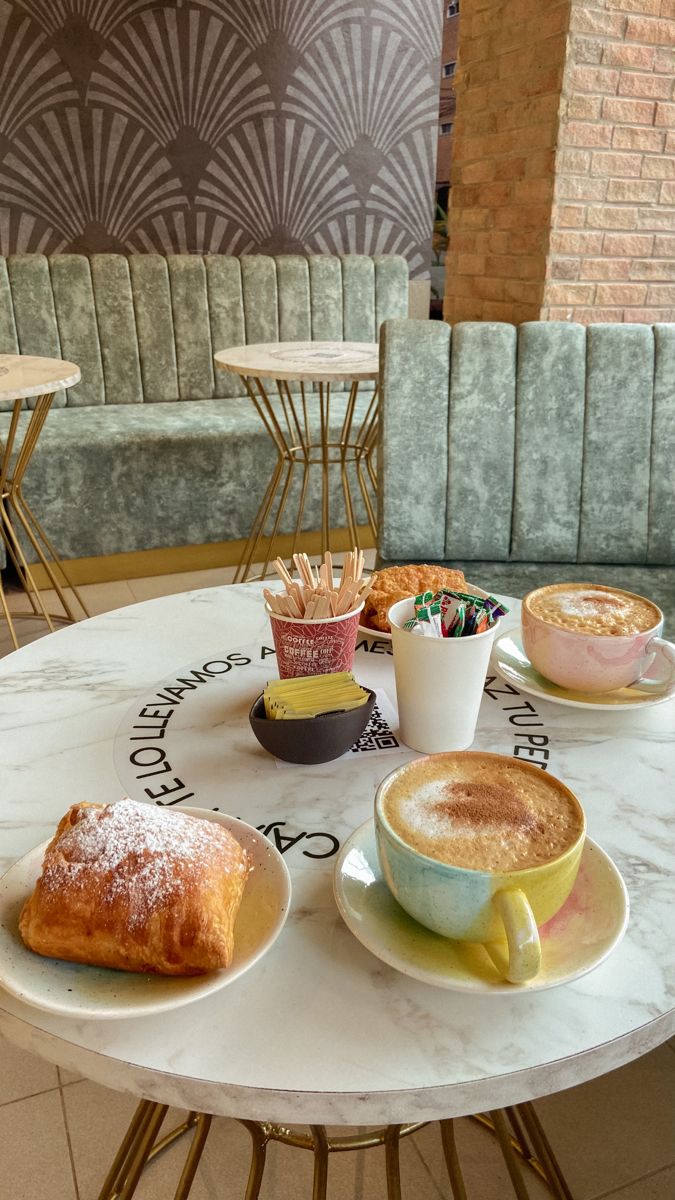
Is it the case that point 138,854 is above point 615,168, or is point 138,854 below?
below

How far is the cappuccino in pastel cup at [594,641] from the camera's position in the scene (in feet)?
3.10

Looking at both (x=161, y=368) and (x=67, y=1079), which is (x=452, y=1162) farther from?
(x=161, y=368)

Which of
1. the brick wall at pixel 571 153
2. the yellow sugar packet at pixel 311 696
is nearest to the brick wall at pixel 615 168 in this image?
the brick wall at pixel 571 153

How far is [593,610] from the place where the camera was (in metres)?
1.02

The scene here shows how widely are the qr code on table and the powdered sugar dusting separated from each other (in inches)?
9.8

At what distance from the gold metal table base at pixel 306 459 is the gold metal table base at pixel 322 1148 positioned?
1.73 m

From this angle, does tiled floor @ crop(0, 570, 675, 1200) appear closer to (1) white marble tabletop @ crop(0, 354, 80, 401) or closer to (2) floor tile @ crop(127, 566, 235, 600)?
(1) white marble tabletop @ crop(0, 354, 80, 401)

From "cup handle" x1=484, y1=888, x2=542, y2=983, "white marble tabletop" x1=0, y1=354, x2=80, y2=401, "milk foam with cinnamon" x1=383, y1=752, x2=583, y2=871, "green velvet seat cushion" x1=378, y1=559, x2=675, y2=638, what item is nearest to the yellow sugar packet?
"milk foam with cinnamon" x1=383, y1=752, x2=583, y2=871

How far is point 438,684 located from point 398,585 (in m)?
0.34

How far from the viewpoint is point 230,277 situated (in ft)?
12.9

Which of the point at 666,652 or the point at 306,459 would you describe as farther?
the point at 306,459

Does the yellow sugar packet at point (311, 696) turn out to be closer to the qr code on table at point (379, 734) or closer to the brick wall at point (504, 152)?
the qr code on table at point (379, 734)

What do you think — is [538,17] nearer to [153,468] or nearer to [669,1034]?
[153,468]

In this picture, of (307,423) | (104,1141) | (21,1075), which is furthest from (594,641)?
(307,423)
